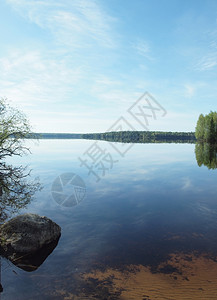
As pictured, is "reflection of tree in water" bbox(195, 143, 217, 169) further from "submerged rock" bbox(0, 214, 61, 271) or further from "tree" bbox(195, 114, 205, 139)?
"tree" bbox(195, 114, 205, 139)

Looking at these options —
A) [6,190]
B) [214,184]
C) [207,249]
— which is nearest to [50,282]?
[207,249]

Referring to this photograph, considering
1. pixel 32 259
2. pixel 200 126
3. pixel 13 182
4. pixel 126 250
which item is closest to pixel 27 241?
pixel 32 259

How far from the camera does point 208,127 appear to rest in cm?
11850

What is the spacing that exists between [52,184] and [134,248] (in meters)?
22.7

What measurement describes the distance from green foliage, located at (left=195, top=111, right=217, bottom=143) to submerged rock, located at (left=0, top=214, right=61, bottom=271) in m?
120

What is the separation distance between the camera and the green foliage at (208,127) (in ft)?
377

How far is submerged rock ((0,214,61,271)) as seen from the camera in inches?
461

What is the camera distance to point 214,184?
31.8m

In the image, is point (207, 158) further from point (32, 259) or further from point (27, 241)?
point (32, 259)

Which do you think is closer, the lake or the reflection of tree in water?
the lake

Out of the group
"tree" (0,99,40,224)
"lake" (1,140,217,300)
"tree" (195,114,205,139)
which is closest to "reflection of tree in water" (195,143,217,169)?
"lake" (1,140,217,300)

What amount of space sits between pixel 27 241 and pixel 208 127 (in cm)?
12582

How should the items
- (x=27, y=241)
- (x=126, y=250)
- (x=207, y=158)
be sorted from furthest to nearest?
(x=207, y=158), (x=126, y=250), (x=27, y=241)

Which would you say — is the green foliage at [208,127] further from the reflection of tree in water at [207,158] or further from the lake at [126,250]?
the lake at [126,250]
